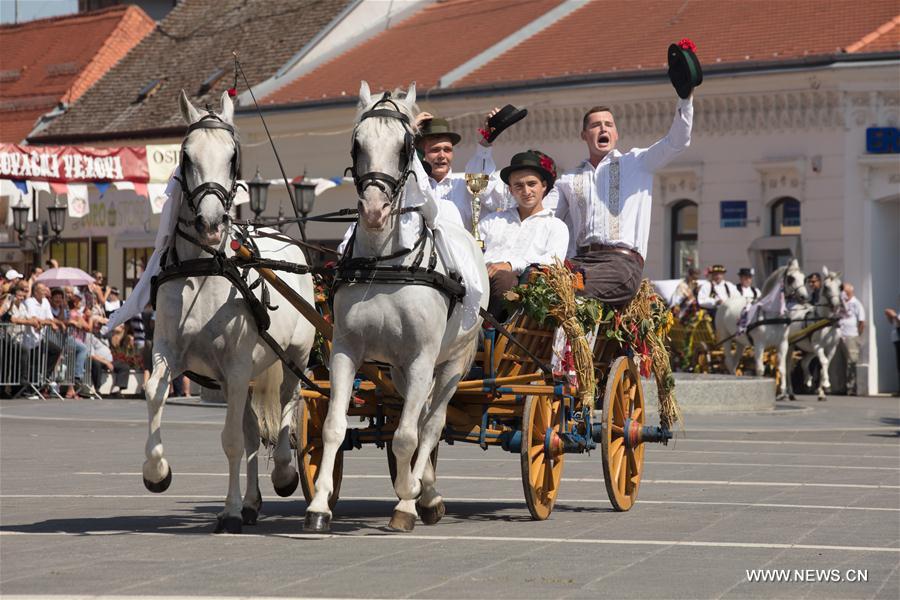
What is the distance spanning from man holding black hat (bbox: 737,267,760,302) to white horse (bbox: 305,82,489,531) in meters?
22.8

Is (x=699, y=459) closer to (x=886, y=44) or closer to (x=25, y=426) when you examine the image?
(x=25, y=426)

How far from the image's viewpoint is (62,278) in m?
31.0

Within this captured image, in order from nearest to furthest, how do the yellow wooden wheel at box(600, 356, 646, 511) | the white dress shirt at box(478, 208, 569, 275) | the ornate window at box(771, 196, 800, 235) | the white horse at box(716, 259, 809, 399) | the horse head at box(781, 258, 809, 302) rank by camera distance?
the yellow wooden wheel at box(600, 356, 646, 511) → the white dress shirt at box(478, 208, 569, 275) → the white horse at box(716, 259, 809, 399) → the horse head at box(781, 258, 809, 302) → the ornate window at box(771, 196, 800, 235)

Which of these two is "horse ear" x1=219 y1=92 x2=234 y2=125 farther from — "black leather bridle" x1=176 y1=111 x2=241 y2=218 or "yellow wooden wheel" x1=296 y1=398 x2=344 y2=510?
"yellow wooden wheel" x1=296 y1=398 x2=344 y2=510

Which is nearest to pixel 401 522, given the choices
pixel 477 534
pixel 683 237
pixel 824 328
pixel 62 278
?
pixel 477 534

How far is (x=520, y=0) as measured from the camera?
46.2 m

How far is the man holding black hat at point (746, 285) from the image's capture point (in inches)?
1277

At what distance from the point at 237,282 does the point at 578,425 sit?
2735 millimetres

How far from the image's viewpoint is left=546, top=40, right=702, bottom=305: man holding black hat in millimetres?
11852

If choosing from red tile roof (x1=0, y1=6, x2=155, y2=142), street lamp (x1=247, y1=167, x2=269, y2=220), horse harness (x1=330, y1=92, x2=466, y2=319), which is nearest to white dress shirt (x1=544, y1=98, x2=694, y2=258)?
horse harness (x1=330, y1=92, x2=466, y2=319)

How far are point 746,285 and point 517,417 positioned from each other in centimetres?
2202

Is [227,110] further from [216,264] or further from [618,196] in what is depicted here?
[618,196]

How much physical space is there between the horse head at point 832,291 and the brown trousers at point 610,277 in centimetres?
1954

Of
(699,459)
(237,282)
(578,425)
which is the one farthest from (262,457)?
(237,282)
